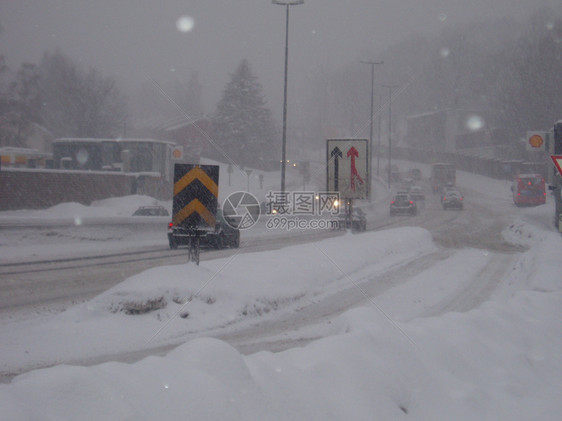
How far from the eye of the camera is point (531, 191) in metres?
48.4

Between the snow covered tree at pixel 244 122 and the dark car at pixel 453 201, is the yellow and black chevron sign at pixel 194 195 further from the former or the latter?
the snow covered tree at pixel 244 122

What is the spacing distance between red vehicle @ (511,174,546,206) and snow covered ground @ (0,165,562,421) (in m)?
39.4

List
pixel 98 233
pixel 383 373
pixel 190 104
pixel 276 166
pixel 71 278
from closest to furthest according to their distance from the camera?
pixel 383 373 < pixel 71 278 < pixel 98 233 < pixel 276 166 < pixel 190 104

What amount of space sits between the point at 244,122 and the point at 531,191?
101 ft

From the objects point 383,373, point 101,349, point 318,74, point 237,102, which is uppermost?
point 318,74

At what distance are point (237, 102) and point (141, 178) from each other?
28.4 meters

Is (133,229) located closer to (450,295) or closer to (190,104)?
(450,295)

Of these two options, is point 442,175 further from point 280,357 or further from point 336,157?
point 280,357

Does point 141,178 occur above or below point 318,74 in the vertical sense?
below

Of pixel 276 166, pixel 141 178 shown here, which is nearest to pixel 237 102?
pixel 276 166

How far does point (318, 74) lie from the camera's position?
81875mm

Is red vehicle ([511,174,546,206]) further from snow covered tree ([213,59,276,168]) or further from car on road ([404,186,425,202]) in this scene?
snow covered tree ([213,59,276,168])

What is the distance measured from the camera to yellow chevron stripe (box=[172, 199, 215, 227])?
1029 centimetres

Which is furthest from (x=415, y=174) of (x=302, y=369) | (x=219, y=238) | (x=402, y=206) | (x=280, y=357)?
(x=302, y=369)
